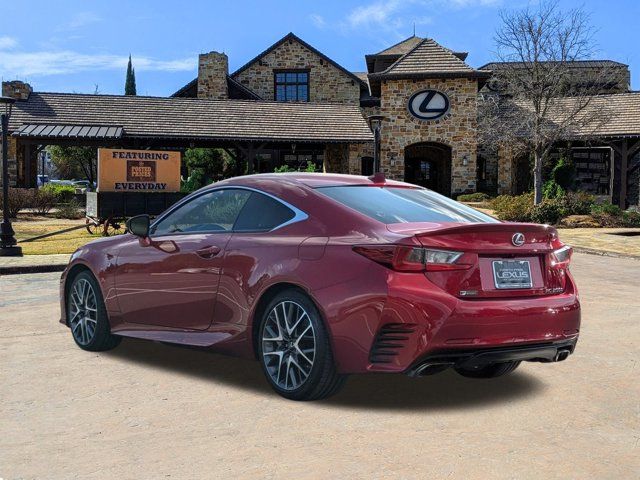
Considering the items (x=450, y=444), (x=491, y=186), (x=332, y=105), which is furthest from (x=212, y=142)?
(x=450, y=444)

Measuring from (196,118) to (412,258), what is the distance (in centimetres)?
3335

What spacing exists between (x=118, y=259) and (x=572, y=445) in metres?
3.88

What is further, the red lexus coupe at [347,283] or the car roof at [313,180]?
the car roof at [313,180]

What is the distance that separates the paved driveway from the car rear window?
4.01ft

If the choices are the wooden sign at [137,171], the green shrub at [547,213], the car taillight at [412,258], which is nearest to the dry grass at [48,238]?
the wooden sign at [137,171]

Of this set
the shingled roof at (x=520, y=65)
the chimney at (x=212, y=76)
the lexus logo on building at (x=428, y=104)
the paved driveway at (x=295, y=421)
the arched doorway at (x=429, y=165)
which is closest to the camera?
the paved driveway at (x=295, y=421)

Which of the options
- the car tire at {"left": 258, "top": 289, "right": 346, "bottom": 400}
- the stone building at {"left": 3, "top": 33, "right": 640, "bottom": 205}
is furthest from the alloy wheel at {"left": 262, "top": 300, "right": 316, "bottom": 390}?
the stone building at {"left": 3, "top": 33, "right": 640, "bottom": 205}

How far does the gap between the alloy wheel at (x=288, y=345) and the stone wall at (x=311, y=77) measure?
42327 millimetres

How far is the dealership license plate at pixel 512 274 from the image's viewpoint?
4.68 metres

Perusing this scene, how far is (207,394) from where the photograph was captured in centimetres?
515

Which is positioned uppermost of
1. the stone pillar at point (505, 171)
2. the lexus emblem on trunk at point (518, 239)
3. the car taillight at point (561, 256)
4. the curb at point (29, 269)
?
the stone pillar at point (505, 171)

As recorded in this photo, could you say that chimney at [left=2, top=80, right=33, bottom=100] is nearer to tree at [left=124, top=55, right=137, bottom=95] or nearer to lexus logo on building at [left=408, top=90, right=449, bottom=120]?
lexus logo on building at [left=408, top=90, right=449, bottom=120]

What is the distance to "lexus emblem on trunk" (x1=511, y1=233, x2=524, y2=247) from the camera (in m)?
4.75

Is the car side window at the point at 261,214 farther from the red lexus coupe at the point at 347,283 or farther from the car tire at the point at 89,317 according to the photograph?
the car tire at the point at 89,317
